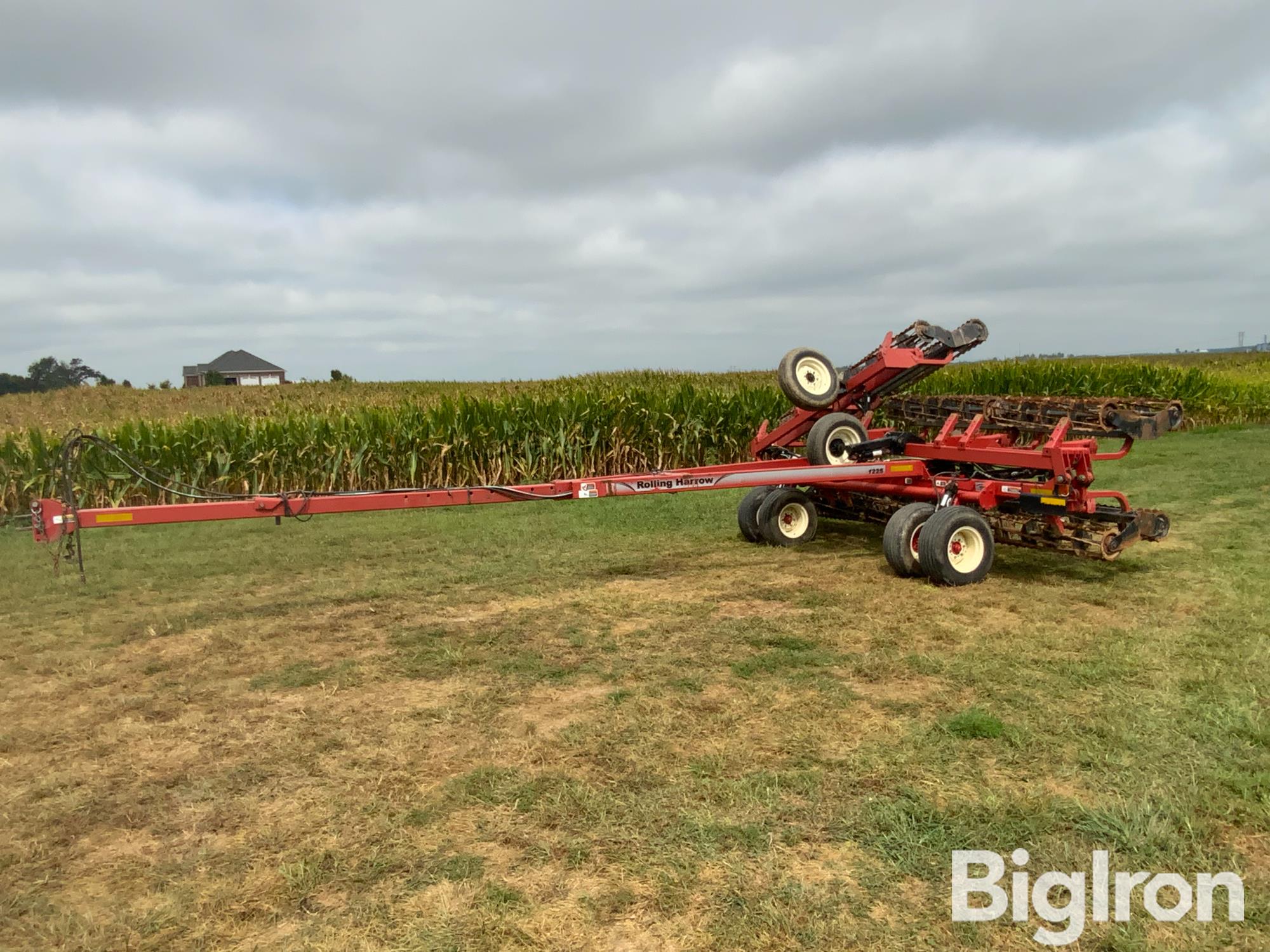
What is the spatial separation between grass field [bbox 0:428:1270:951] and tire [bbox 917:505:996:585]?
0.29 metres

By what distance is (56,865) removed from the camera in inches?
132

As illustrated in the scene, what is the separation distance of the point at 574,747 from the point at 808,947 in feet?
5.78

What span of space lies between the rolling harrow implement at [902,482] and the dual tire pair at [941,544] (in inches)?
0.5

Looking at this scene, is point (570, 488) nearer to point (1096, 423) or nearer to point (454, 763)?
point (454, 763)

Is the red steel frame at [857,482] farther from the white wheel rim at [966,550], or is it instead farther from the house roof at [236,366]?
the house roof at [236,366]

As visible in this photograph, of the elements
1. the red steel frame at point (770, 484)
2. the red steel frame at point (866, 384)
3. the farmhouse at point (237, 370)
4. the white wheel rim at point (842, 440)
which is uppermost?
the farmhouse at point (237, 370)

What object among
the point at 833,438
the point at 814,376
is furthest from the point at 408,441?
the point at 833,438

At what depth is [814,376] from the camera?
29.5 feet

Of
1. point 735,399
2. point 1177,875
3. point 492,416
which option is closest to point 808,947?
point 1177,875

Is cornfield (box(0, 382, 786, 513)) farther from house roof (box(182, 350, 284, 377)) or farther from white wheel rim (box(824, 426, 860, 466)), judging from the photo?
house roof (box(182, 350, 284, 377))

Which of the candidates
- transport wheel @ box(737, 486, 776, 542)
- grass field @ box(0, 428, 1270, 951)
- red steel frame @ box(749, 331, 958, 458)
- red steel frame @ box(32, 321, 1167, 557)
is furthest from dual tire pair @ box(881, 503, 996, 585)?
transport wheel @ box(737, 486, 776, 542)

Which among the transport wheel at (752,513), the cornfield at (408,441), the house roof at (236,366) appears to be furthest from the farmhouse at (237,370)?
the transport wheel at (752,513)

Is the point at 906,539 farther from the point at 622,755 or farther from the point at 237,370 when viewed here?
the point at 237,370

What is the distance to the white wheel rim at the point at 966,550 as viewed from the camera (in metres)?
7.41
